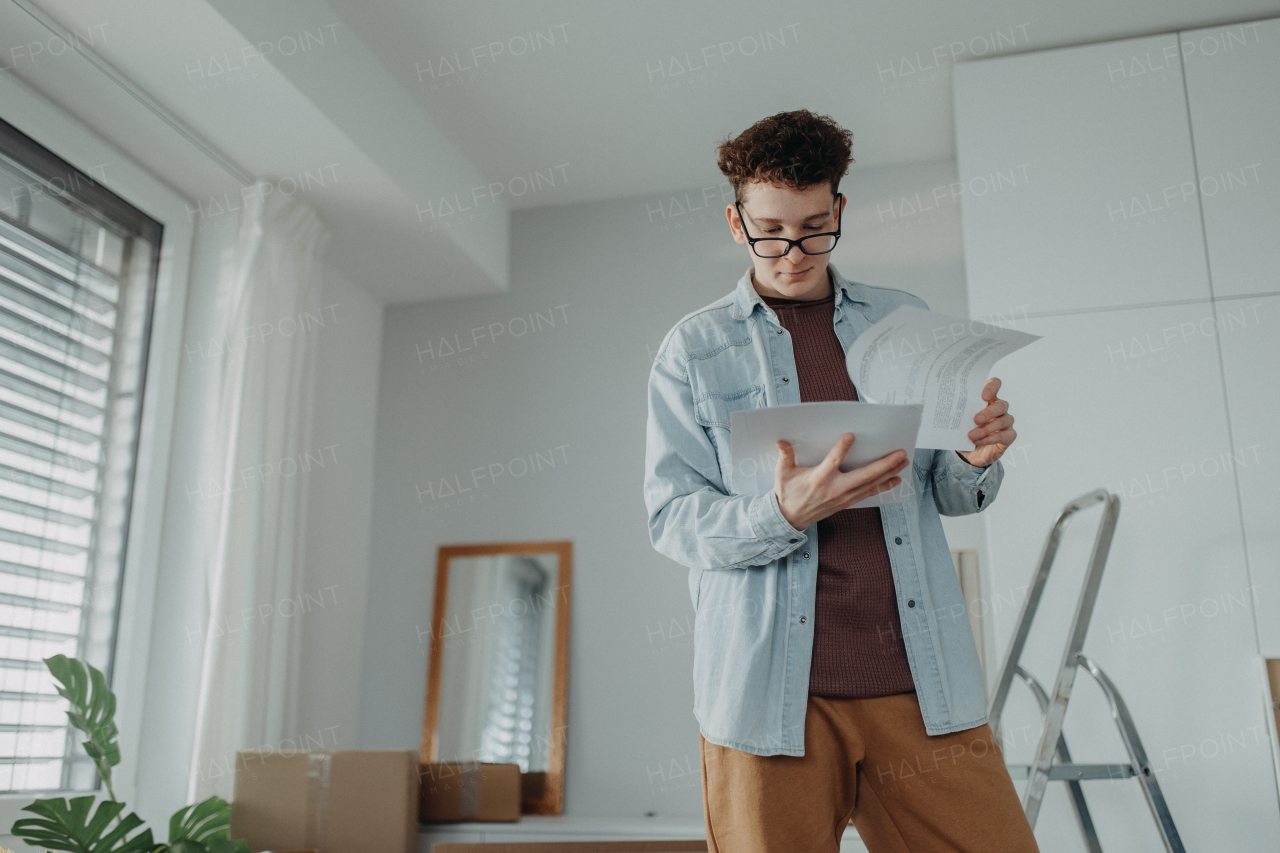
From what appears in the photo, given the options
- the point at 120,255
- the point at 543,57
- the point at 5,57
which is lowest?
the point at 120,255

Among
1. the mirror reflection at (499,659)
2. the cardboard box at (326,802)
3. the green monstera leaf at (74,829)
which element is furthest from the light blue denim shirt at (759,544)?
the mirror reflection at (499,659)

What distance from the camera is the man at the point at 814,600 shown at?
3.96 ft

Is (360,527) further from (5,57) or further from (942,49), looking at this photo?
(942,49)

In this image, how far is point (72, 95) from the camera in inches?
98.4

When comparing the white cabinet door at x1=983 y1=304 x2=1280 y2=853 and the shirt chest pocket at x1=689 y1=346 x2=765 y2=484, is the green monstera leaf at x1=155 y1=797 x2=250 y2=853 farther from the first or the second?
the white cabinet door at x1=983 y1=304 x2=1280 y2=853

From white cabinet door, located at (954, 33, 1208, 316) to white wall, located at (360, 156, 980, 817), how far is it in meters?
0.56

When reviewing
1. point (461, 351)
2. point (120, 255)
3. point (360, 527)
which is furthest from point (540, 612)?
point (120, 255)

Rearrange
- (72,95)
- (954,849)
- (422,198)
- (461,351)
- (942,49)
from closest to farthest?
(954,849), (72,95), (942,49), (422,198), (461,351)

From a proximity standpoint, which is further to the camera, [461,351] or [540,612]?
[461,351]

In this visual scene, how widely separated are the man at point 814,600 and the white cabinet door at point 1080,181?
151cm

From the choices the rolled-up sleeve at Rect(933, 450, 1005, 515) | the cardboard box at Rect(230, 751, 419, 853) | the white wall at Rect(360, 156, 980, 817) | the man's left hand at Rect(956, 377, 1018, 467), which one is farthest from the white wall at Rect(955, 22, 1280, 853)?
the cardboard box at Rect(230, 751, 419, 853)

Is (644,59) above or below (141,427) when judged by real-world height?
above

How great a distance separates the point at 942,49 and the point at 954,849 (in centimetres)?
241

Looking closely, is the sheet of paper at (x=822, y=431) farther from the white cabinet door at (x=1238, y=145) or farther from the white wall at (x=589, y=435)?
the white wall at (x=589, y=435)
